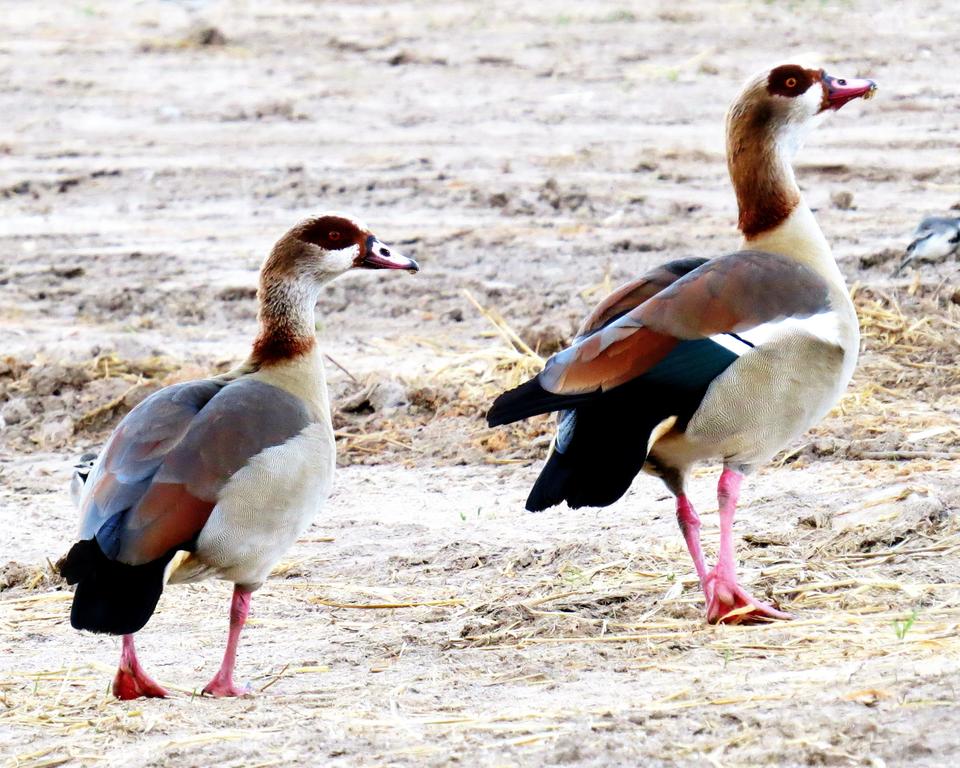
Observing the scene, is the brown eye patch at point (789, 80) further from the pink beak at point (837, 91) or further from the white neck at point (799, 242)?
the white neck at point (799, 242)

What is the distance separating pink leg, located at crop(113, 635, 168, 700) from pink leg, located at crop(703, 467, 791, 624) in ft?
6.02

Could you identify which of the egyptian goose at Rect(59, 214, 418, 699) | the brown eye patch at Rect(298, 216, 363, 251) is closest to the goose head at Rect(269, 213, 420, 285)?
the brown eye patch at Rect(298, 216, 363, 251)

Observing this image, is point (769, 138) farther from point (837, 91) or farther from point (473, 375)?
point (473, 375)

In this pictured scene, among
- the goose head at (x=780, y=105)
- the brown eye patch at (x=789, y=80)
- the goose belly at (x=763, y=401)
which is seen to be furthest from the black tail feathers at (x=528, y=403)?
the brown eye patch at (x=789, y=80)

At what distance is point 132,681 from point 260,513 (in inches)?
25.5

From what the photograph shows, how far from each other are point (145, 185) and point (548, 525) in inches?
313

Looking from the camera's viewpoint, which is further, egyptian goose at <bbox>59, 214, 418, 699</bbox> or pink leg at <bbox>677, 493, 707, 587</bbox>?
pink leg at <bbox>677, 493, 707, 587</bbox>

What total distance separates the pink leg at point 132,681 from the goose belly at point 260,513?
0.27m

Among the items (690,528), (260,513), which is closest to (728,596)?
(690,528)

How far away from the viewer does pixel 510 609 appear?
6.12 m

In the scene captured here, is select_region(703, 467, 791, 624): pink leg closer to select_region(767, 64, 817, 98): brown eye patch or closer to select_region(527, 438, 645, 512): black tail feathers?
select_region(527, 438, 645, 512): black tail feathers

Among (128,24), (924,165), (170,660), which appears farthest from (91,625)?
(128,24)

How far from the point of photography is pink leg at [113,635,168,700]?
5.43m

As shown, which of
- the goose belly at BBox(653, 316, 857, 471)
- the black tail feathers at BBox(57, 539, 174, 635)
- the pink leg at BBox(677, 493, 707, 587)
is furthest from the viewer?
the pink leg at BBox(677, 493, 707, 587)
